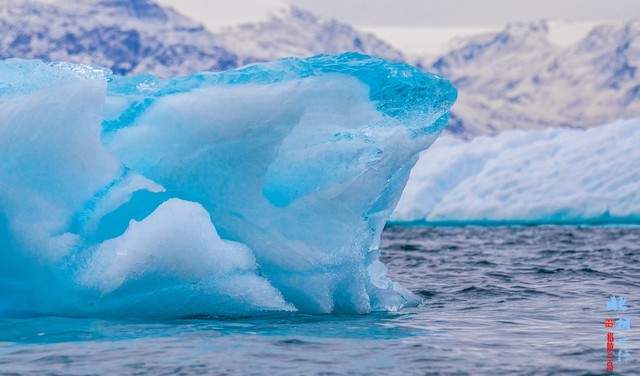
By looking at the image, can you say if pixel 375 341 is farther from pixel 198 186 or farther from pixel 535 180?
pixel 535 180

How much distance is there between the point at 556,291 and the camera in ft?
42.5

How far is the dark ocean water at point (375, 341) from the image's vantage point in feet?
24.8

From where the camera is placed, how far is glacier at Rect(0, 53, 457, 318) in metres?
9.79

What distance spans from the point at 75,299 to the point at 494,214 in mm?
29041

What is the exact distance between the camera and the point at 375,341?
28.2ft

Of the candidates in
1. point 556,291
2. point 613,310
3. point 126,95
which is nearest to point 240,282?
point 126,95

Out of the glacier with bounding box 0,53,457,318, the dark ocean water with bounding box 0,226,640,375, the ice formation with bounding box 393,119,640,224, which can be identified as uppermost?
the ice formation with bounding box 393,119,640,224
